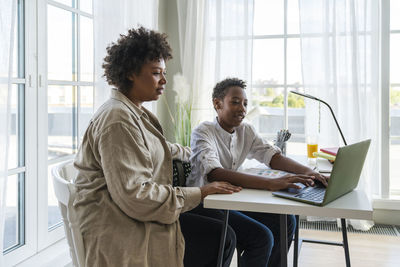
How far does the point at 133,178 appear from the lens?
1.41 meters

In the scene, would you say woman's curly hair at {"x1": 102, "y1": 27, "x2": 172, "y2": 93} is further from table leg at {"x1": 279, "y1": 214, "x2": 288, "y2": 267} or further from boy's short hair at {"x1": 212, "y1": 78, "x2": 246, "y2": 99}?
table leg at {"x1": 279, "y1": 214, "x2": 288, "y2": 267}

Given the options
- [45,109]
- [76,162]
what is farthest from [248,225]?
[45,109]

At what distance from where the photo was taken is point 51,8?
255cm

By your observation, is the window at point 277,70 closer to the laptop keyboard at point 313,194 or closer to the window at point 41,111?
the window at point 41,111

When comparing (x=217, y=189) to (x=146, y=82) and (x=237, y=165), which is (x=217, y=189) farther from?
(x=237, y=165)

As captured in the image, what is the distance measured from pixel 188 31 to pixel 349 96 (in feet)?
4.91

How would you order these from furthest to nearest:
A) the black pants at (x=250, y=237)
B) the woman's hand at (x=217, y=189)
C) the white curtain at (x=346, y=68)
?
the white curtain at (x=346, y=68)
the black pants at (x=250, y=237)
the woman's hand at (x=217, y=189)

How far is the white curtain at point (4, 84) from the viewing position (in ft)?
6.02

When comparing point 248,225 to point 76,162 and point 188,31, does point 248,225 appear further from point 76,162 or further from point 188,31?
point 188,31

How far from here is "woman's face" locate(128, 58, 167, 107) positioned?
5.52 feet

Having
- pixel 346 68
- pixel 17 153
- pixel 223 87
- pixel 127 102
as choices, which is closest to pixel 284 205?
pixel 127 102

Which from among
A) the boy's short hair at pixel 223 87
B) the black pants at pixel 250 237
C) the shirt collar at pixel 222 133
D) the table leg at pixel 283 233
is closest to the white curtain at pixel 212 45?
the boy's short hair at pixel 223 87

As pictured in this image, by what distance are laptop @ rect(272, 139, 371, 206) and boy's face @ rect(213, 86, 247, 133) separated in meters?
0.57

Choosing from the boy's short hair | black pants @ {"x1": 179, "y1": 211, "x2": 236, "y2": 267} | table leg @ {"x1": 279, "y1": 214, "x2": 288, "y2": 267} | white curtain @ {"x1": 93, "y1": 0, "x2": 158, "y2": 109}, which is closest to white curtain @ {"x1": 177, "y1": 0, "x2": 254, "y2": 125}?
white curtain @ {"x1": 93, "y1": 0, "x2": 158, "y2": 109}
